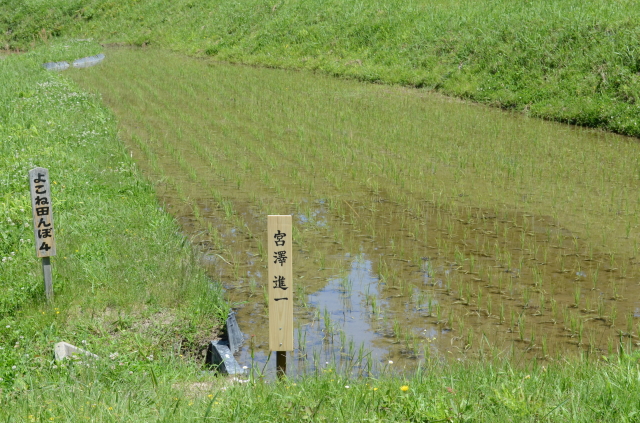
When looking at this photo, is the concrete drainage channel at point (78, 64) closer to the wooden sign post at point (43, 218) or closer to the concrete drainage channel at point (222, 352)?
the wooden sign post at point (43, 218)

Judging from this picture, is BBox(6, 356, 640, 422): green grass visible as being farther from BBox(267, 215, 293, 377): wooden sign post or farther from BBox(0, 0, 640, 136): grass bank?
BBox(0, 0, 640, 136): grass bank

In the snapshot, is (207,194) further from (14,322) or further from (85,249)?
(14,322)

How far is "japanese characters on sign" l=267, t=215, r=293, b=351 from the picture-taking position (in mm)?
4293

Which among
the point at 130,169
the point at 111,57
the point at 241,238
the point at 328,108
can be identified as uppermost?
the point at 111,57

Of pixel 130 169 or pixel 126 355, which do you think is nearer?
pixel 126 355

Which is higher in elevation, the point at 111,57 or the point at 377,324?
the point at 111,57

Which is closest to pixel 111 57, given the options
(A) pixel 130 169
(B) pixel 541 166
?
(A) pixel 130 169

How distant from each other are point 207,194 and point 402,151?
344 centimetres

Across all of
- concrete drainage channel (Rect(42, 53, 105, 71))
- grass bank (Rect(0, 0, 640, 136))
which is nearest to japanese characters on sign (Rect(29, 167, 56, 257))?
grass bank (Rect(0, 0, 640, 136))

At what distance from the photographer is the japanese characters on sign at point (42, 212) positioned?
539 centimetres

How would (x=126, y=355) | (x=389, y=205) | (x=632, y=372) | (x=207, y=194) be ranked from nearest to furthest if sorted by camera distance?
(x=632, y=372), (x=126, y=355), (x=389, y=205), (x=207, y=194)

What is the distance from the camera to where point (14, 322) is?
523cm

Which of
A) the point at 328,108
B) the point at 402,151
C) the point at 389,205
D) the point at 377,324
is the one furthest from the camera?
the point at 328,108

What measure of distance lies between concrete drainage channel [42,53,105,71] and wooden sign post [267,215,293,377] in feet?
62.7
